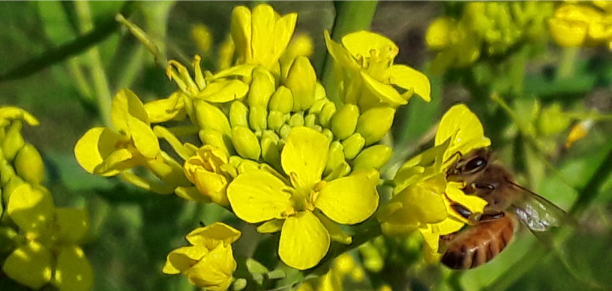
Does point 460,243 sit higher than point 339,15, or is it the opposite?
point 339,15

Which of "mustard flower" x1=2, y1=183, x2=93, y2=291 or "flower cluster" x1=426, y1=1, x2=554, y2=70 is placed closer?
"mustard flower" x1=2, y1=183, x2=93, y2=291

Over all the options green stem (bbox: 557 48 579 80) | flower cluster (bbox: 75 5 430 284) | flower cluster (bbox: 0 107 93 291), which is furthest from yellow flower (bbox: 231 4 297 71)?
green stem (bbox: 557 48 579 80)

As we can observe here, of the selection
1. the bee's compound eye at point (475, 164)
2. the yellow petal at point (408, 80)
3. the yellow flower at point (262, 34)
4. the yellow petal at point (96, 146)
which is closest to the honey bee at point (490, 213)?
the bee's compound eye at point (475, 164)

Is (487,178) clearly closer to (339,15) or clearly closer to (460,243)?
(460,243)

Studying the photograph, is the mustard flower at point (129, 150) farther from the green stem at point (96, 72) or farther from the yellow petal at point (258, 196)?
the green stem at point (96, 72)

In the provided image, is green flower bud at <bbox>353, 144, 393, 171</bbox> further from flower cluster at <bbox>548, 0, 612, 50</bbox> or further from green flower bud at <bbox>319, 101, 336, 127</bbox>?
flower cluster at <bbox>548, 0, 612, 50</bbox>

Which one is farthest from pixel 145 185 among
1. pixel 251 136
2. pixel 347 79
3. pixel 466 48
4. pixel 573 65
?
pixel 573 65
